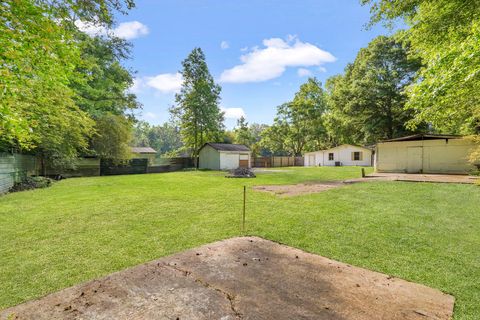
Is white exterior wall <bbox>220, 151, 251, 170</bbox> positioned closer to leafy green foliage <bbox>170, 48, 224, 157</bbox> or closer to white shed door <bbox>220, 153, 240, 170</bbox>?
white shed door <bbox>220, 153, 240, 170</bbox>

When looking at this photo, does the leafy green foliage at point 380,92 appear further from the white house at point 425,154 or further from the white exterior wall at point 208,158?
the white exterior wall at point 208,158

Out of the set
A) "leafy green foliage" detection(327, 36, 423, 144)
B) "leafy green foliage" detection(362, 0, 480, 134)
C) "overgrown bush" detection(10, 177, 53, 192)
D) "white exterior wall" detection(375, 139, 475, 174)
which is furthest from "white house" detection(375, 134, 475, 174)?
"overgrown bush" detection(10, 177, 53, 192)

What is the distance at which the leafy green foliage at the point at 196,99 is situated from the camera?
27.5 meters

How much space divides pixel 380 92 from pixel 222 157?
16.4 m

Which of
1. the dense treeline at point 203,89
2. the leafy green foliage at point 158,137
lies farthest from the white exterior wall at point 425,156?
the leafy green foliage at point 158,137

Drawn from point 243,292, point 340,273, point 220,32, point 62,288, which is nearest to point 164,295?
point 243,292

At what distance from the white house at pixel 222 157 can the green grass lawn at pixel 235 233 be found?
17247 millimetres

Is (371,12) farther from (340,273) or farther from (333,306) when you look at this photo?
(333,306)

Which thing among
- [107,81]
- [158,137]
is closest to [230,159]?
[107,81]

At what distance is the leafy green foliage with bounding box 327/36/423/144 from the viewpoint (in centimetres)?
2342

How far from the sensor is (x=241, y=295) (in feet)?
7.39

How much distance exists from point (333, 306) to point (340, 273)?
0.76 metres

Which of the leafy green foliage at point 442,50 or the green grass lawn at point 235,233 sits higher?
the leafy green foliage at point 442,50

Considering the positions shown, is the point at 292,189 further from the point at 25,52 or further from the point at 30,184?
the point at 30,184
